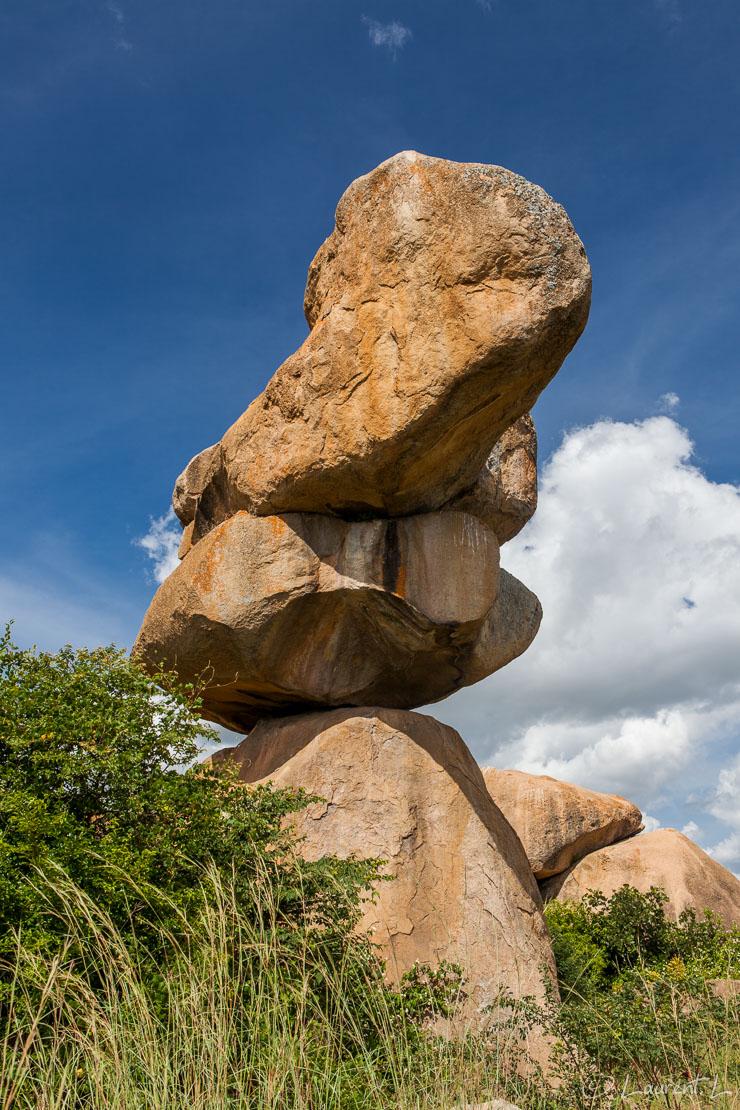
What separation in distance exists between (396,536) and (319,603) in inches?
46.2

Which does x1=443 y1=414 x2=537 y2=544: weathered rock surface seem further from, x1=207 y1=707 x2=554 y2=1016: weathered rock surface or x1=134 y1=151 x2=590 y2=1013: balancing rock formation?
x1=207 y1=707 x2=554 y2=1016: weathered rock surface

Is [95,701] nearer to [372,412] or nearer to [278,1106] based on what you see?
[278,1106]

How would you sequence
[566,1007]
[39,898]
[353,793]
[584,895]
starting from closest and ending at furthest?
[39,898] < [566,1007] < [353,793] < [584,895]

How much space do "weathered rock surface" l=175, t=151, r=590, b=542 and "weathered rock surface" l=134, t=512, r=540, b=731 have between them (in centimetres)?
37

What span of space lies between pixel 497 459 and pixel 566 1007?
6472 millimetres

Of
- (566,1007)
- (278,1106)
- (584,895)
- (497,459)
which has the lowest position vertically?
(278,1106)

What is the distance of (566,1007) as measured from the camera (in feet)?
23.0

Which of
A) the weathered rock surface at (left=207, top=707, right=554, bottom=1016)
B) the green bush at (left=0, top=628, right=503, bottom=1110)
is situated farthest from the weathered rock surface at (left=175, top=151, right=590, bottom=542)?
the green bush at (left=0, top=628, right=503, bottom=1110)

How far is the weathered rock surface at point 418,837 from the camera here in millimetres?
9328

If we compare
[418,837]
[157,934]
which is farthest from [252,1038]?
[418,837]

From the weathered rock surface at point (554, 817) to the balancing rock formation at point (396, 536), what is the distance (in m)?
4.08

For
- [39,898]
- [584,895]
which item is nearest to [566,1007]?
[39,898]

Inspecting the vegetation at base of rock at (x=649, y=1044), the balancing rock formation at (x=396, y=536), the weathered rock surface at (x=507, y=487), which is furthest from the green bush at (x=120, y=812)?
the weathered rock surface at (x=507, y=487)

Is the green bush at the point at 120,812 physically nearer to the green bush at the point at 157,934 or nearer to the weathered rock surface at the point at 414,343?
the green bush at the point at 157,934
